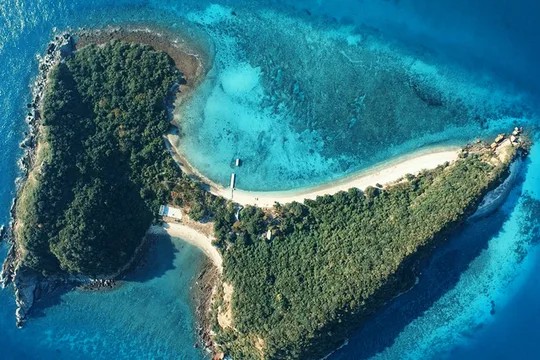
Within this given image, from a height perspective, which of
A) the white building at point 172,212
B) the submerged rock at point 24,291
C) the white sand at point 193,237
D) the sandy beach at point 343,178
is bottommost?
the submerged rock at point 24,291

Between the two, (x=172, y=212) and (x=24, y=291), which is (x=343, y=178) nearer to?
(x=172, y=212)

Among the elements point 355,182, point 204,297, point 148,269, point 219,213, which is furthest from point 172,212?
point 355,182

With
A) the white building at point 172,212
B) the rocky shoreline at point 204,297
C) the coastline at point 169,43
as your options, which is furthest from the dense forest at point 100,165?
the rocky shoreline at point 204,297

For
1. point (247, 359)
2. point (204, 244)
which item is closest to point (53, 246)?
point (204, 244)

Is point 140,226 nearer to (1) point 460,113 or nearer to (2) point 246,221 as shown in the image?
(2) point 246,221

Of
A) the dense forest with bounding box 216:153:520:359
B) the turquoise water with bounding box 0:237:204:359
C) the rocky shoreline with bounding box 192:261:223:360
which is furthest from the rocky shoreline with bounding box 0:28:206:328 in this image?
the dense forest with bounding box 216:153:520:359

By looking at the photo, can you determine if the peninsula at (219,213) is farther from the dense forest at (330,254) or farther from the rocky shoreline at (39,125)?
the rocky shoreline at (39,125)
